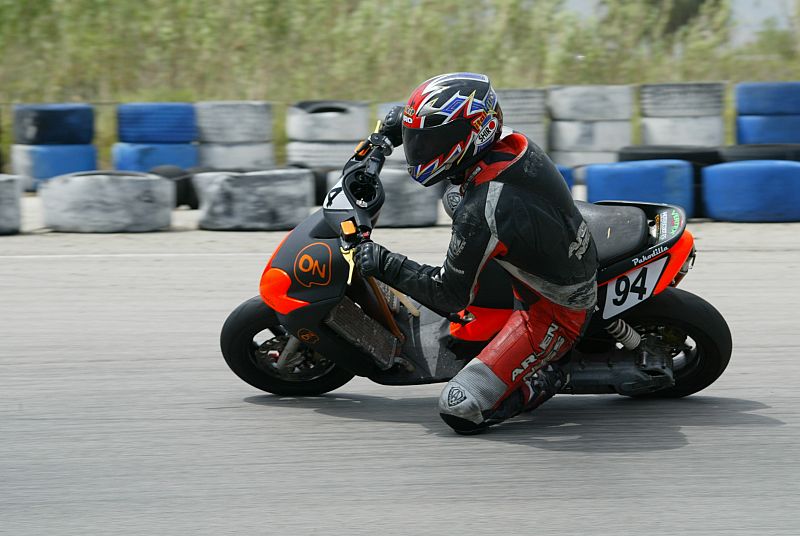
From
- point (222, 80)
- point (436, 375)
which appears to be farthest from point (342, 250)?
point (222, 80)

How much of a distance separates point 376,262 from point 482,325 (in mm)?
668

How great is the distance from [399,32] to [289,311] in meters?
12.9

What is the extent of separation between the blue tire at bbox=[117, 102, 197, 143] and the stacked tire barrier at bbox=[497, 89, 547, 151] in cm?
329

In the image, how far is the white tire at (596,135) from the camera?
39.5 ft

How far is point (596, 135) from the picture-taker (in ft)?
39.5

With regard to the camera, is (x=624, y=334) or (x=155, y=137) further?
(x=155, y=137)

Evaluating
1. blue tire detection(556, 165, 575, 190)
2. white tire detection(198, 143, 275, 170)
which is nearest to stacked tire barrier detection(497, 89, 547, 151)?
blue tire detection(556, 165, 575, 190)

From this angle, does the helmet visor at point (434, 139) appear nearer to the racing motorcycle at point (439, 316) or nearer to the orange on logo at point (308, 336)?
the racing motorcycle at point (439, 316)

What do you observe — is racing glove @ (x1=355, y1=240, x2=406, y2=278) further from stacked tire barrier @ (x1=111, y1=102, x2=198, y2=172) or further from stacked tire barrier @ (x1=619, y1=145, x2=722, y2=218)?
stacked tire barrier @ (x1=111, y1=102, x2=198, y2=172)

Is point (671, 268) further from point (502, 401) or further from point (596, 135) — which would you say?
Result: point (596, 135)

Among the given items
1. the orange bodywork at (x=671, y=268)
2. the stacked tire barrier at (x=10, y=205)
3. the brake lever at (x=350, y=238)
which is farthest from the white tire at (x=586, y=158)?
the brake lever at (x=350, y=238)

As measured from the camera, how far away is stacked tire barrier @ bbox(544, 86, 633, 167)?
1204cm

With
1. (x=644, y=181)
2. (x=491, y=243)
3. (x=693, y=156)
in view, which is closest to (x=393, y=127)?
(x=491, y=243)

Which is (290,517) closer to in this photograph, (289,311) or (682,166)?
(289,311)
